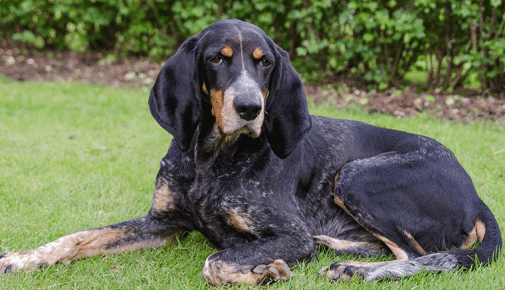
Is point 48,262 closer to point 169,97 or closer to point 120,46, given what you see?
point 169,97

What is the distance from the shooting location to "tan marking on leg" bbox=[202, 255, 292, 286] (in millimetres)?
2809

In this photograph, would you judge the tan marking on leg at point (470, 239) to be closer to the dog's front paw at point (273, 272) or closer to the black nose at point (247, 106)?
the dog's front paw at point (273, 272)

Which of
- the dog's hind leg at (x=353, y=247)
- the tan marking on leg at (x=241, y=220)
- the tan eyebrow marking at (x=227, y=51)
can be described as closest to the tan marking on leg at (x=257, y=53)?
the tan eyebrow marking at (x=227, y=51)

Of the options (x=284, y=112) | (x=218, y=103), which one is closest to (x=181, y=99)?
(x=218, y=103)

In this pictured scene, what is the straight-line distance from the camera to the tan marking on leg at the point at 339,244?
3.41 m

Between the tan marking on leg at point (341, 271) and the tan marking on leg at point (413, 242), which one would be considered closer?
the tan marking on leg at point (341, 271)

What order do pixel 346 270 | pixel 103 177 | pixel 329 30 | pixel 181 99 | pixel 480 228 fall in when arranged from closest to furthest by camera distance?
pixel 346 270
pixel 181 99
pixel 480 228
pixel 103 177
pixel 329 30

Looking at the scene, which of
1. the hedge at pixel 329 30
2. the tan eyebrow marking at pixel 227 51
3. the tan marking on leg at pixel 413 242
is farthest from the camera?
the hedge at pixel 329 30

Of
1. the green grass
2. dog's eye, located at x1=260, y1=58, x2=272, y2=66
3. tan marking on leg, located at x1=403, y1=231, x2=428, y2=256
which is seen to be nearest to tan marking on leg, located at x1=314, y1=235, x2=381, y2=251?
the green grass

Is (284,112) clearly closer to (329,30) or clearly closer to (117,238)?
(117,238)

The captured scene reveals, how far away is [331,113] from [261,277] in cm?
446

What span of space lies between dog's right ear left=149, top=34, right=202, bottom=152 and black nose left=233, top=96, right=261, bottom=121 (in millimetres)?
440

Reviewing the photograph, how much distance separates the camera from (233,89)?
277 cm

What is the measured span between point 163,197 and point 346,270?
1.45 m
